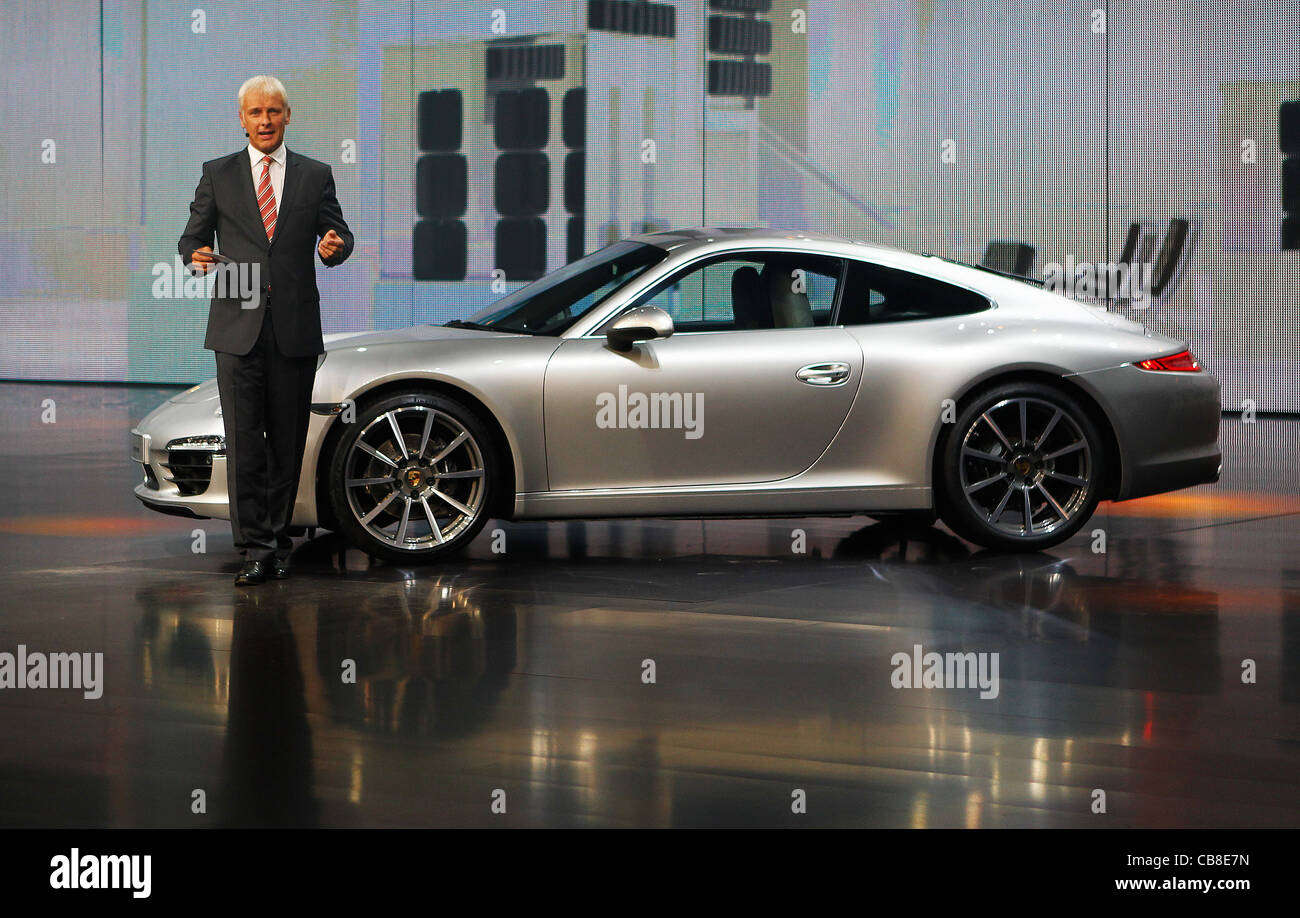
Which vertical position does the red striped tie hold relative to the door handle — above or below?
above

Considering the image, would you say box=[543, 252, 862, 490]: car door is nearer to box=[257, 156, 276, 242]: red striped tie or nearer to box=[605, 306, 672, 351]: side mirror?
box=[605, 306, 672, 351]: side mirror

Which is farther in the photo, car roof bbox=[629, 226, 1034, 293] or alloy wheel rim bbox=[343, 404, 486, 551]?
car roof bbox=[629, 226, 1034, 293]

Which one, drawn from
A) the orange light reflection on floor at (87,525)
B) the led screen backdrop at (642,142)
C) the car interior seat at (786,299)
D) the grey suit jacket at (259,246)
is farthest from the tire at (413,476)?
the led screen backdrop at (642,142)

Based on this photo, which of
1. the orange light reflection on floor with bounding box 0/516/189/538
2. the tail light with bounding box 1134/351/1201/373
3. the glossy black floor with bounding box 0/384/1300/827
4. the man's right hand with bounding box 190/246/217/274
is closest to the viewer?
the glossy black floor with bounding box 0/384/1300/827

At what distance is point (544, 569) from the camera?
653 cm

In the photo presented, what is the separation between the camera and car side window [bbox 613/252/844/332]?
6.74m

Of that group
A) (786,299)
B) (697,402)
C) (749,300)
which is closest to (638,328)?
(697,402)

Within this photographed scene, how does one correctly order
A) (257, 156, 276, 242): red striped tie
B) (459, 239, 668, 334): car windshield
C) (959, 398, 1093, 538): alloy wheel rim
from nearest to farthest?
(257, 156, 276, 242): red striped tie
(459, 239, 668, 334): car windshield
(959, 398, 1093, 538): alloy wheel rim

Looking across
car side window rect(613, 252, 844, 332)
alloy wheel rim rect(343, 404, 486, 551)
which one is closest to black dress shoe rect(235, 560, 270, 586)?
alloy wheel rim rect(343, 404, 486, 551)

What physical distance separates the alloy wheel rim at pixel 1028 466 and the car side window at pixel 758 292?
835 millimetres

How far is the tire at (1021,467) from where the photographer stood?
6.74 meters

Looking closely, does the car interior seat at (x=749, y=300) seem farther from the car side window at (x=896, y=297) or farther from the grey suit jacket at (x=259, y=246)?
the grey suit jacket at (x=259, y=246)
